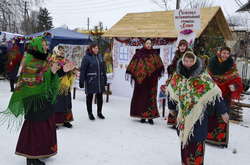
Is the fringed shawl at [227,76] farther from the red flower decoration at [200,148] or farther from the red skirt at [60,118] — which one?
the red skirt at [60,118]

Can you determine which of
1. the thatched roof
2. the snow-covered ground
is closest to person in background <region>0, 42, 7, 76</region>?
the thatched roof

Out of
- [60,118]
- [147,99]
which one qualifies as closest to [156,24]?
[147,99]

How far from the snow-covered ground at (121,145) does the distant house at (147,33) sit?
275cm

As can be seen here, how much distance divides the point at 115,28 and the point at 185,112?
6628 mm

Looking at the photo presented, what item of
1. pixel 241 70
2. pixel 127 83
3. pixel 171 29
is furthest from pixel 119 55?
pixel 241 70

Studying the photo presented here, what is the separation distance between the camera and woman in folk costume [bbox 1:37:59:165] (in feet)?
10.8

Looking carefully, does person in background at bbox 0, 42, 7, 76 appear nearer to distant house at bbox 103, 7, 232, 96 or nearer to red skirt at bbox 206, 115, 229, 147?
distant house at bbox 103, 7, 232, 96

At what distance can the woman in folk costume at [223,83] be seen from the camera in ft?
14.6

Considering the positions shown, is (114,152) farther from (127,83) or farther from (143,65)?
(127,83)

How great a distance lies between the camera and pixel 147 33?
328 inches

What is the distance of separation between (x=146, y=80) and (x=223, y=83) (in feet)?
5.71

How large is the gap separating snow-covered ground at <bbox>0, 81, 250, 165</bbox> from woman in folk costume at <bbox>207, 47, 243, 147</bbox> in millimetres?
217

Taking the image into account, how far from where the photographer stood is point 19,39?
10.6 metres

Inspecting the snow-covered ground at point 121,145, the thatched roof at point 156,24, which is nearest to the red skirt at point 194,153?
the snow-covered ground at point 121,145
